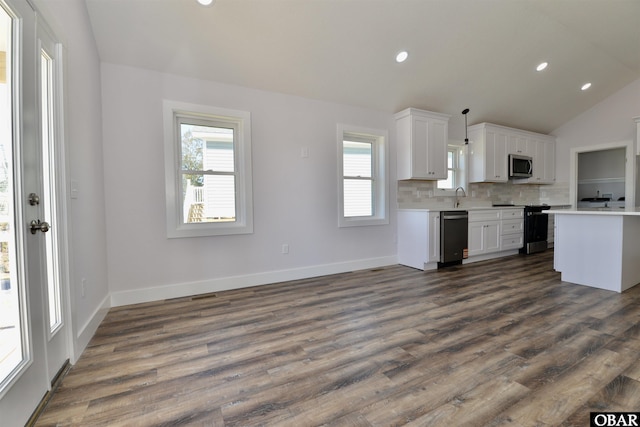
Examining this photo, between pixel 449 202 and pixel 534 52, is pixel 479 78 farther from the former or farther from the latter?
pixel 449 202

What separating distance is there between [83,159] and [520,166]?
6684mm

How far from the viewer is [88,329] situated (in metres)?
2.15

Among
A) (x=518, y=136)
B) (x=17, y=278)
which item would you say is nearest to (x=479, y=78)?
(x=518, y=136)

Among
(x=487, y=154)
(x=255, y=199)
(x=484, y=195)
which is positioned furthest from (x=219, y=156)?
(x=484, y=195)

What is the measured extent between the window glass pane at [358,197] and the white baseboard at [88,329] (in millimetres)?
2964

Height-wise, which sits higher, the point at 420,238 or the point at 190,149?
the point at 190,149

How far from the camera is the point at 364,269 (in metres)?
4.25

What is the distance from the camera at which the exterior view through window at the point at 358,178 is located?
14.1 ft

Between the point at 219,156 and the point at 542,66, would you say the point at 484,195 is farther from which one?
the point at 219,156

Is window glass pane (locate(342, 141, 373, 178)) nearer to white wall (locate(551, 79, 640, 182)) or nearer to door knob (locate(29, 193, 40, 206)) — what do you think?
door knob (locate(29, 193, 40, 206))

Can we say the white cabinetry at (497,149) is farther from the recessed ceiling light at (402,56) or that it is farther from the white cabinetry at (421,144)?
the recessed ceiling light at (402,56)

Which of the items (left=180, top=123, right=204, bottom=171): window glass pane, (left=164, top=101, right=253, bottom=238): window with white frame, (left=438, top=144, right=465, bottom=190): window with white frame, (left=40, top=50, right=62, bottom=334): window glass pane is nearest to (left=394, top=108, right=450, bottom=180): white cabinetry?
(left=438, top=144, right=465, bottom=190): window with white frame

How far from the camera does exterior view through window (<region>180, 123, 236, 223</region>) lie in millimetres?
3275

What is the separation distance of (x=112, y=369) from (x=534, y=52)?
5823 mm
